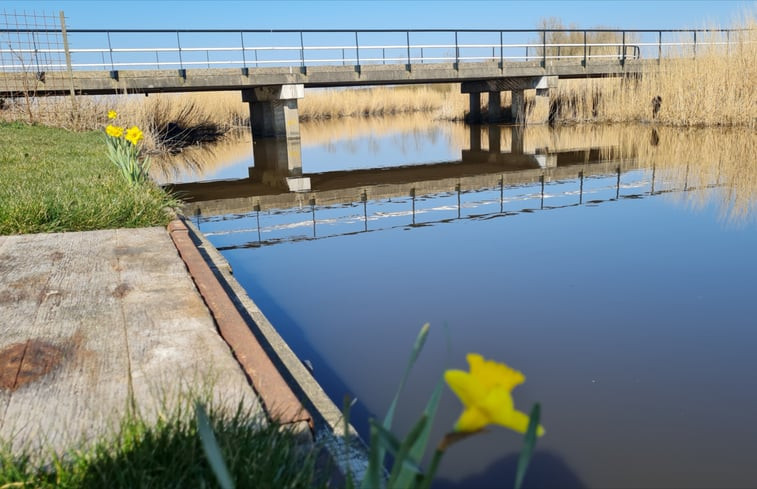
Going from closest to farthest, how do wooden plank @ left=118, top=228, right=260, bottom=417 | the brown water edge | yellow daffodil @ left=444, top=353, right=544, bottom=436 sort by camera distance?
1. yellow daffodil @ left=444, top=353, right=544, bottom=436
2. wooden plank @ left=118, top=228, right=260, bottom=417
3. the brown water edge

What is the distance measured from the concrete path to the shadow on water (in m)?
0.64

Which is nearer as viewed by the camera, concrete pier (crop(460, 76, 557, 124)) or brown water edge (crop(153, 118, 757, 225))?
brown water edge (crop(153, 118, 757, 225))

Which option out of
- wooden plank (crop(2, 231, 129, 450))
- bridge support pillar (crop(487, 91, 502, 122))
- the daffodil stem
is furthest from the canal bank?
bridge support pillar (crop(487, 91, 502, 122))

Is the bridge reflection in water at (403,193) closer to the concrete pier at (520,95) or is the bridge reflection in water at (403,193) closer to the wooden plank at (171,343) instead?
the wooden plank at (171,343)

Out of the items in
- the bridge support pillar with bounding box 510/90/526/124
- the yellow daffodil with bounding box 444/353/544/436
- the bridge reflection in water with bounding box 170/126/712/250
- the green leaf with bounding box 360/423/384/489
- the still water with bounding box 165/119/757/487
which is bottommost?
the still water with bounding box 165/119/757/487

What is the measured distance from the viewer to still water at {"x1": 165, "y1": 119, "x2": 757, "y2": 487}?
1887 millimetres

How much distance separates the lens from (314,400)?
1744 millimetres

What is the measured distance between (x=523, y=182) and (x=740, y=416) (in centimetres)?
517

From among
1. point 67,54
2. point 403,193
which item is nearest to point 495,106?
point 67,54

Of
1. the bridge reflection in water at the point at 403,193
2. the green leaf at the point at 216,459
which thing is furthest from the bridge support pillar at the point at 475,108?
the green leaf at the point at 216,459

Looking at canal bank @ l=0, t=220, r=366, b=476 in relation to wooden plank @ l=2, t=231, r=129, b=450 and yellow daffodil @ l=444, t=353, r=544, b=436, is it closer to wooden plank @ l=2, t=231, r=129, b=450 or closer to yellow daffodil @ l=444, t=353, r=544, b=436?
wooden plank @ l=2, t=231, r=129, b=450

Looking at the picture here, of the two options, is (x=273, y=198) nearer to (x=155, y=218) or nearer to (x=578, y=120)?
(x=155, y=218)

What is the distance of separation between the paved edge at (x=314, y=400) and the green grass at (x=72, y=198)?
112 centimetres

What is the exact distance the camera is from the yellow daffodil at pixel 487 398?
23.1 inches
